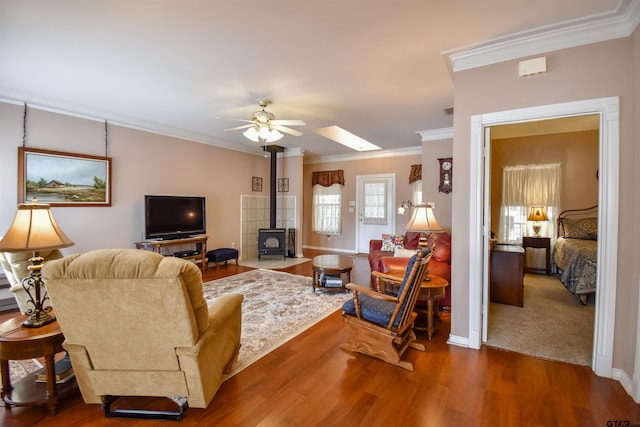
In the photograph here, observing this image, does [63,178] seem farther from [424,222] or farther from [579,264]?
[579,264]

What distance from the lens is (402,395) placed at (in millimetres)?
1924

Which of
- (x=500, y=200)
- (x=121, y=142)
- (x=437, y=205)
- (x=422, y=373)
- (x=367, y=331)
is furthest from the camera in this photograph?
(x=500, y=200)

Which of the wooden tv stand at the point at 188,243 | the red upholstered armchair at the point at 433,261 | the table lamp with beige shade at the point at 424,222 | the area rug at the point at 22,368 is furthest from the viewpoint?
the wooden tv stand at the point at 188,243

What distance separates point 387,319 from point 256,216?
17.3 ft

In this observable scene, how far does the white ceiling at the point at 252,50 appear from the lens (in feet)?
6.55

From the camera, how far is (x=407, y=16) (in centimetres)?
206

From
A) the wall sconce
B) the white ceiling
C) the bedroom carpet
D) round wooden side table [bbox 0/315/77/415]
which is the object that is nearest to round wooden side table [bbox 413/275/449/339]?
the bedroom carpet

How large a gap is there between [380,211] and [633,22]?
218 inches

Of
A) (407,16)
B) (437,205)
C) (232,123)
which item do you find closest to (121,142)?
(232,123)

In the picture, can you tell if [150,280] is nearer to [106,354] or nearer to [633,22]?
[106,354]

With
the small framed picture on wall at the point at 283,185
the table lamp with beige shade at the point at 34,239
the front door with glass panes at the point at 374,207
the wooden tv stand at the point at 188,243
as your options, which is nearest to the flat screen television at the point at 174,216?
the wooden tv stand at the point at 188,243

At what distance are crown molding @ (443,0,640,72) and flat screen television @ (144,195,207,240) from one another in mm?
4710

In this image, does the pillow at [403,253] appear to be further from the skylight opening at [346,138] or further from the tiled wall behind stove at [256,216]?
the tiled wall behind stove at [256,216]

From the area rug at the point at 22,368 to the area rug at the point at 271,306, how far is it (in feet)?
5.18
